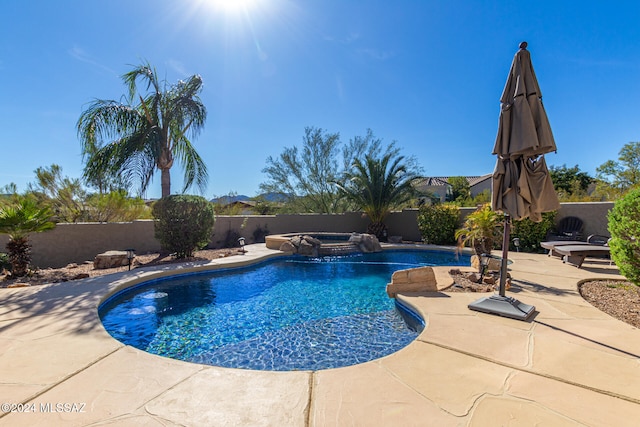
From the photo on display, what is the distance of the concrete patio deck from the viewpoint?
191 centimetres

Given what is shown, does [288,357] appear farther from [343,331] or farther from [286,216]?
[286,216]

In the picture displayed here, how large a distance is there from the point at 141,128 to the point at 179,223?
13.2ft

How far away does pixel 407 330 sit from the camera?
404cm

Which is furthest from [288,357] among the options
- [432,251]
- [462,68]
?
[462,68]

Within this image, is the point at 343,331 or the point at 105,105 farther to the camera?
the point at 105,105

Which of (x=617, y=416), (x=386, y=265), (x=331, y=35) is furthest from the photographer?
(x=331, y=35)

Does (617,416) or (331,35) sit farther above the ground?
(331,35)

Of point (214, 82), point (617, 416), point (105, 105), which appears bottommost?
point (617, 416)

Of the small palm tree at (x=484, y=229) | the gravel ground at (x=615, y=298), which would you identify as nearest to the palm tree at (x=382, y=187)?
the small palm tree at (x=484, y=229)

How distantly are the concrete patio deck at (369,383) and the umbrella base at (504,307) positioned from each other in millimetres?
176

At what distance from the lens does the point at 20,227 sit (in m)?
6.08

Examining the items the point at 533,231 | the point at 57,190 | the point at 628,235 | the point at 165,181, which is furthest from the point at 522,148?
the point at 57,190

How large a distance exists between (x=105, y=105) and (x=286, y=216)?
855 cm

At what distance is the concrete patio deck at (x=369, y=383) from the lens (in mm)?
1913
